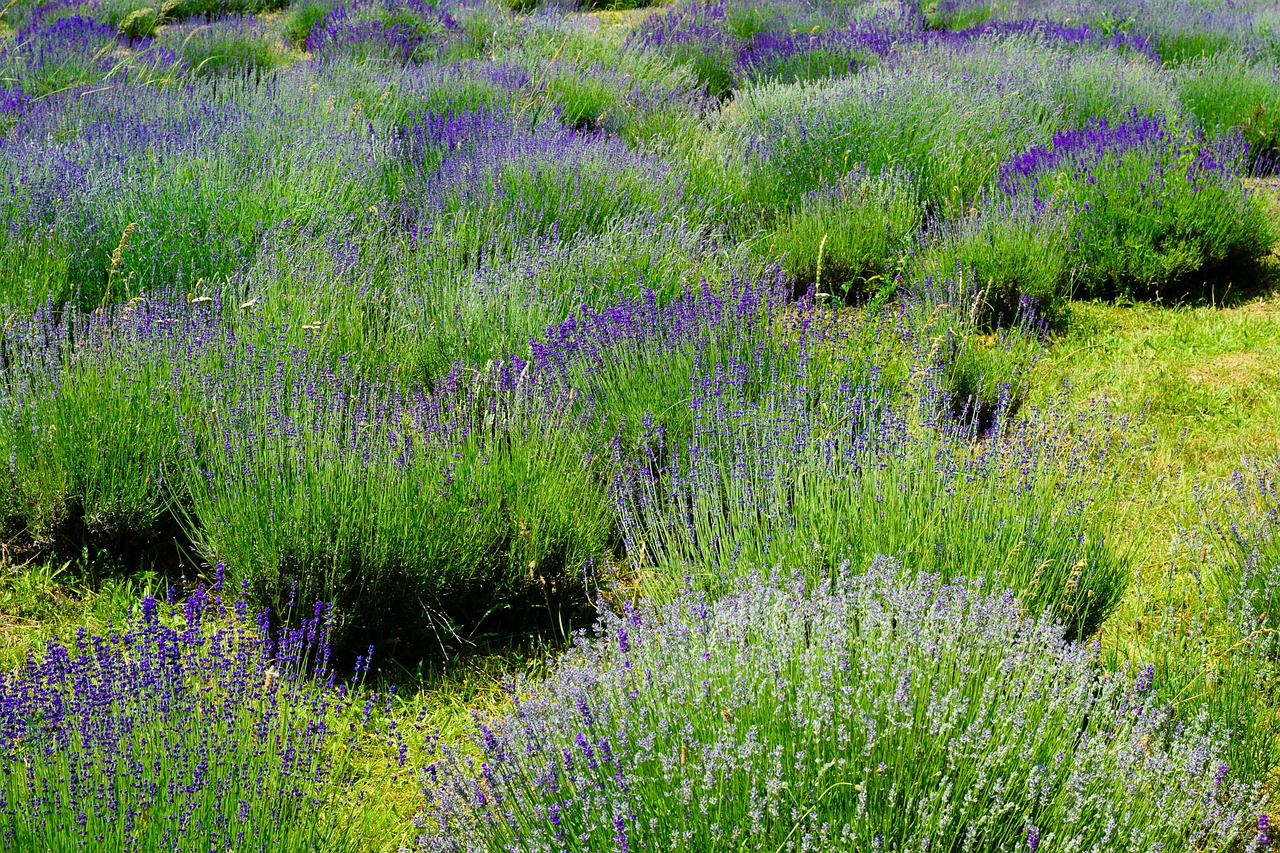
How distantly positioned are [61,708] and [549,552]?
139 cm

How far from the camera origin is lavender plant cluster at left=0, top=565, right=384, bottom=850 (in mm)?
1767

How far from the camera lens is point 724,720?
191 cm

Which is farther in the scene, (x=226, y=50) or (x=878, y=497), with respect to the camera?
(x=226, y=50)

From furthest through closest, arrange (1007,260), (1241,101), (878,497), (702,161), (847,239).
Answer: (1241,101)
(702,161)
(847,239)
(1007,260)
(878,497)

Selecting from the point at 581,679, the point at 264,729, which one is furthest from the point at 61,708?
the point at 581,679

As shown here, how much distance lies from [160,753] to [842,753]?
49.8 inches

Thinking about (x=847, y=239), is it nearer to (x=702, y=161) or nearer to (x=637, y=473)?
(x=702, y=161)

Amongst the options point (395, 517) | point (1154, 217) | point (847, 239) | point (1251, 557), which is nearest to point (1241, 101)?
point (1154, 217)

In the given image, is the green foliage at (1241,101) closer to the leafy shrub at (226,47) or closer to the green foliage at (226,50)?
the leafy shrub at (226,47)

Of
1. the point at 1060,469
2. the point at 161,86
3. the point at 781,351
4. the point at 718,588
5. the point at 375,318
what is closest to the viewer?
Answer: the point at 718,588

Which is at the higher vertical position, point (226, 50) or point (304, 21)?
point (304, 21)

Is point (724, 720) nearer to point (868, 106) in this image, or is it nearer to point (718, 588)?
point (718, 588)

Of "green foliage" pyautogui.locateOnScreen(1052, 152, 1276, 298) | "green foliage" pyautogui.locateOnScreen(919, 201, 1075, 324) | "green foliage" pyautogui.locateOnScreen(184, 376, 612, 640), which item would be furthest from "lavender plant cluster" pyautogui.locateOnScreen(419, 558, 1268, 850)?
"green foliage" pyautogui.locateOnScreen(1052, 152, 1276, 298)

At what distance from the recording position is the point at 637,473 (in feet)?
11.1
